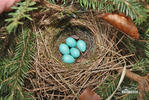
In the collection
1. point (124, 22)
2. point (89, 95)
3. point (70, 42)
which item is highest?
point (124, 22)

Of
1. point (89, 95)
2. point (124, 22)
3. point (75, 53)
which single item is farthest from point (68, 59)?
point (124, 22)

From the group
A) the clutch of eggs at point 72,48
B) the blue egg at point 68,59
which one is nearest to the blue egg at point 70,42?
the clutch of eggs at point 72,48

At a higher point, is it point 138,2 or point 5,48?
point 138,2

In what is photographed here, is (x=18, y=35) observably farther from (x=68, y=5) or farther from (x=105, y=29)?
(x=105, y=29)

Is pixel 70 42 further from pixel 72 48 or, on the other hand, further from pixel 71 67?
pixel 71 67

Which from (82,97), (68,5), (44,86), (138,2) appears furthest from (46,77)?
(138,2)
